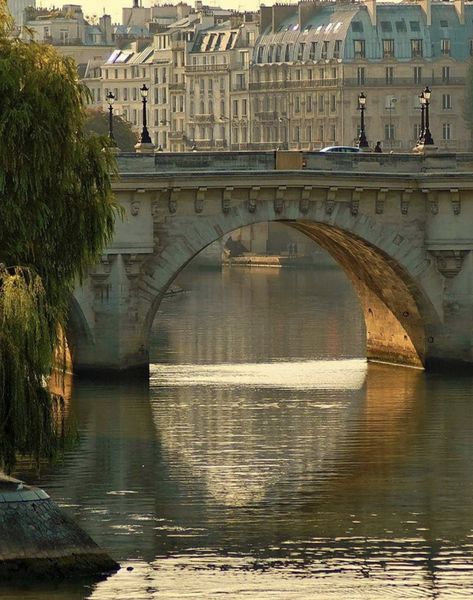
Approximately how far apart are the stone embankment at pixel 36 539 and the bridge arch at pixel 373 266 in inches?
1202

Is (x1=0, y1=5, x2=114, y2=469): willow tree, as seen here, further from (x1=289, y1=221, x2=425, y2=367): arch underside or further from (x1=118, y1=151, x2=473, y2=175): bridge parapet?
(x1=289, y1=221, x2=425, y2=367): arch underside

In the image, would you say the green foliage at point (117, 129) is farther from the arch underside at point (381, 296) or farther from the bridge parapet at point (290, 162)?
the bridge parapet at point (290, 162)

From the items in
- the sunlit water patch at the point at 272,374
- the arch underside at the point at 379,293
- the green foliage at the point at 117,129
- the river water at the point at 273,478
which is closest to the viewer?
the river water at the point at 273,478

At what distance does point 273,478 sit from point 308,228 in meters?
24.5

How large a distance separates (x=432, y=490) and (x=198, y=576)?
10.9m

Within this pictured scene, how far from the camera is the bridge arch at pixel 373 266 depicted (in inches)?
3091

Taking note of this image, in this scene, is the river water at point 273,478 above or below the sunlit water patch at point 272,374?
below

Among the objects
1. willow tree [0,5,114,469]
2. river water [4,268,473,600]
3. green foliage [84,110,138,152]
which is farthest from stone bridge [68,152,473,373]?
green foliage [84,110,138,152]

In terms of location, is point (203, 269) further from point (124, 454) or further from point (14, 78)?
point (14, 78)

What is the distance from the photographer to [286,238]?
187 metres

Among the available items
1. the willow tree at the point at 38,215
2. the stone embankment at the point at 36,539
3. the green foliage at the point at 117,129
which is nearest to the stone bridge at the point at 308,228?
the willow tree at the point at 38,215

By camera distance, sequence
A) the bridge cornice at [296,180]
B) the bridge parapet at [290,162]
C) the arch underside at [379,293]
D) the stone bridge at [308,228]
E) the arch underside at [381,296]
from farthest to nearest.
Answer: the arch underside at [381,296]
the arch underside at [379,293]
the bridge parapet at [290,162]
the stone bridge at [308,228]
the bridge cornice at [296,180]

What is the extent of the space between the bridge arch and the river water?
120 centimetres

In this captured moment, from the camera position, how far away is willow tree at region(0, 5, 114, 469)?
51.0 meters
